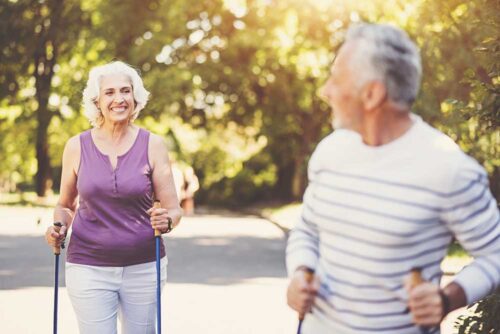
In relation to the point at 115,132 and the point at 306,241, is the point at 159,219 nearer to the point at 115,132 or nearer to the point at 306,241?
the point at 115,132

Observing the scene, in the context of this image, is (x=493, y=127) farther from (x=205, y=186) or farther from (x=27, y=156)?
(x=27, y=156)

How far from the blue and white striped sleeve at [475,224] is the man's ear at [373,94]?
0.88 ft

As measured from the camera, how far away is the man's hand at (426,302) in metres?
2.48

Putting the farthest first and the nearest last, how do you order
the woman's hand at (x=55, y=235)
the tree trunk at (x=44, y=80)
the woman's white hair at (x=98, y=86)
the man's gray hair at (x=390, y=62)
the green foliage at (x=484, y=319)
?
the tree trunk at (x=44, y=80) → the green foliage at (x=484, y=319) → the woman's white hair at (x=98, y=86) → the woman's hand at (x=55, y=235) → the man's gray hair at (x=390, y=62)

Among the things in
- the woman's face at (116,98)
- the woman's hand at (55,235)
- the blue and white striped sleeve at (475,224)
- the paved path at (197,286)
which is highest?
the woman's face at (116,98)

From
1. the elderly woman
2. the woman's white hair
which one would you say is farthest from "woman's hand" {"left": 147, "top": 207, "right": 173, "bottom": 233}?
the woman's white hair

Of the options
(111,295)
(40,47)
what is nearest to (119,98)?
(111,295)

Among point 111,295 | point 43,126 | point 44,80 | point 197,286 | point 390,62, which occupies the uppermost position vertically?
point 390,62

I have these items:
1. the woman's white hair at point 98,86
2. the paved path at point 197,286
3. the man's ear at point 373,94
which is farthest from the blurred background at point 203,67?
the man's ear at point 373,94

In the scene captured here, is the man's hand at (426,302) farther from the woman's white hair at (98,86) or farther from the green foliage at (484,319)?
the green foliage at (484,319)

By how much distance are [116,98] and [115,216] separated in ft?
2.00

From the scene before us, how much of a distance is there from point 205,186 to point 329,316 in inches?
1706

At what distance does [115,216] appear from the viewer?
4.67 meters

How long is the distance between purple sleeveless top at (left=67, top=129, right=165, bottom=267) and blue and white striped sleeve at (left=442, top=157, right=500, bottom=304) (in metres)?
2.33
